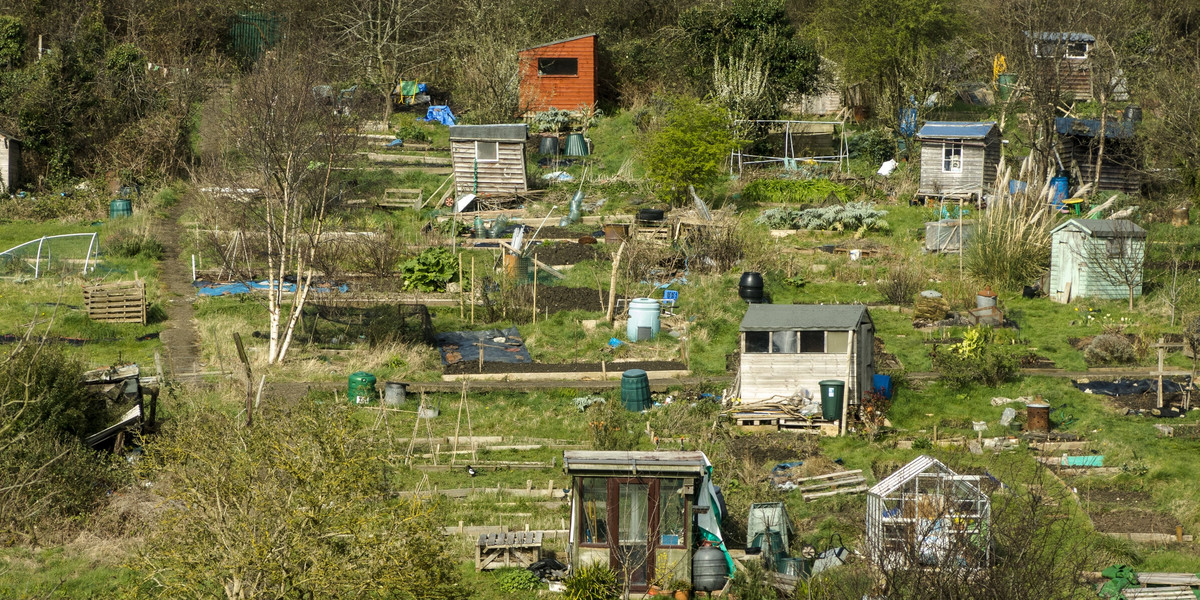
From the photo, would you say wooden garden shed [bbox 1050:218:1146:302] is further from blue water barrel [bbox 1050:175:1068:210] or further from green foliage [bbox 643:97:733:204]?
green foliage [bbox 643:97:733:204]

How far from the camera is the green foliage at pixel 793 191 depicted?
3888 centimetres

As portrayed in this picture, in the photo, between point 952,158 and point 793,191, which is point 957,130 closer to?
point 952,158

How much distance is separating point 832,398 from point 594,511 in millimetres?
7472

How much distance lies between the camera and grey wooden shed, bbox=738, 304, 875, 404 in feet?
78.2

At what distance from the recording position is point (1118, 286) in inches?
1187

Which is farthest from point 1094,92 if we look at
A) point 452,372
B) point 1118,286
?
point 452,372

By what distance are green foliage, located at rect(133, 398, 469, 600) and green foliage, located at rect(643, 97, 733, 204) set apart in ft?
80.0

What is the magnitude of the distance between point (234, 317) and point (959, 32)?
29474 millimetres

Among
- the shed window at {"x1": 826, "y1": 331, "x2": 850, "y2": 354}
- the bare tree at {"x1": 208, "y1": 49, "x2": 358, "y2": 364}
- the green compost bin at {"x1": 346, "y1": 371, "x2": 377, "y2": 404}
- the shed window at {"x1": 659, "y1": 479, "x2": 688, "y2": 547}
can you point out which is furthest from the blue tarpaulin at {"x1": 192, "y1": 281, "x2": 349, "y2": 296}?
the shed window at {"x1": 659, "y1": 479, "x2": 688, "y2": 547}

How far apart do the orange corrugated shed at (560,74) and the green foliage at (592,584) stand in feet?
110

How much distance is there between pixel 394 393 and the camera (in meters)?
24.3

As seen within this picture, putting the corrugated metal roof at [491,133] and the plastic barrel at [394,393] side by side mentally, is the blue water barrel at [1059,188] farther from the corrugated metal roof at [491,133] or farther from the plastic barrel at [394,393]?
the plastic barrel at [394,393]

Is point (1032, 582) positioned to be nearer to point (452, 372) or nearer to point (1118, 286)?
point (452, 372)

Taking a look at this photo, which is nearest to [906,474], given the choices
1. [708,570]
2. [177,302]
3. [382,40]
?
[708,570]
